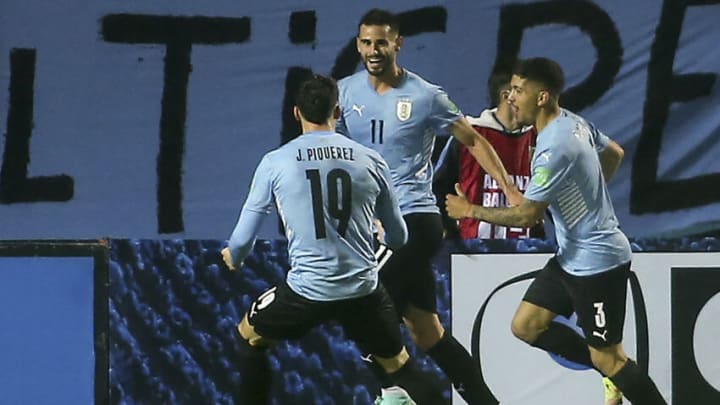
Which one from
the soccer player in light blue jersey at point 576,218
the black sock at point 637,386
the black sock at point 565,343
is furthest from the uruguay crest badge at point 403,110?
the black sock at point 637,386

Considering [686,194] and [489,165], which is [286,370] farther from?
[686,194]

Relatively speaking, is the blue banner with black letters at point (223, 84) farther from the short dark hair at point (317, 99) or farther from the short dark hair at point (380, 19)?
the short dark hair at point (317, 99)

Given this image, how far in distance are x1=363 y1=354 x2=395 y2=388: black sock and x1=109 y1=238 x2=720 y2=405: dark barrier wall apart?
0.28ft

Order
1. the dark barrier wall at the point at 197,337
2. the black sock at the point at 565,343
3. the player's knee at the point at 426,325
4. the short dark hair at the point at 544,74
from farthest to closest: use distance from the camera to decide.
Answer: the dark barrier wall at the point at 197,337
the player's knee at the point at 426,325
the black sock at the point at 565,343
the short dark hair at the point at 544,74

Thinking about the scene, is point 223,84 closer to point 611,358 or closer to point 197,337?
point 197,337

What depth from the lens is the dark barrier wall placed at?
6.11 meters

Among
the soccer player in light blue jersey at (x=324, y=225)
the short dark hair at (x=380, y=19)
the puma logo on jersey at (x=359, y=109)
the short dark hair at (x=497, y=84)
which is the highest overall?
the short dark hair at (x=380, y=19)

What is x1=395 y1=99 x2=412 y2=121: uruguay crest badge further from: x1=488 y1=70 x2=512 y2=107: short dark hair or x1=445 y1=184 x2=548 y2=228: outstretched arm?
x1=488 y1=70 x2=512 y2=107: short dark hair

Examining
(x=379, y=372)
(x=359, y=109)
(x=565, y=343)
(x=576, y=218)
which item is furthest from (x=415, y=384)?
(x=359, y=109)

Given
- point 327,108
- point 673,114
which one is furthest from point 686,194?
point 327,108

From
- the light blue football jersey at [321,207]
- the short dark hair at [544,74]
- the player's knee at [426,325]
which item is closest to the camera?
the light blue football jersey at [321,207]

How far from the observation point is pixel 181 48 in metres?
7.20

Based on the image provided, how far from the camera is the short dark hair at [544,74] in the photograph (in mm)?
5633

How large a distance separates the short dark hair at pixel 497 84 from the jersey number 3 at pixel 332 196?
72.7 inches
